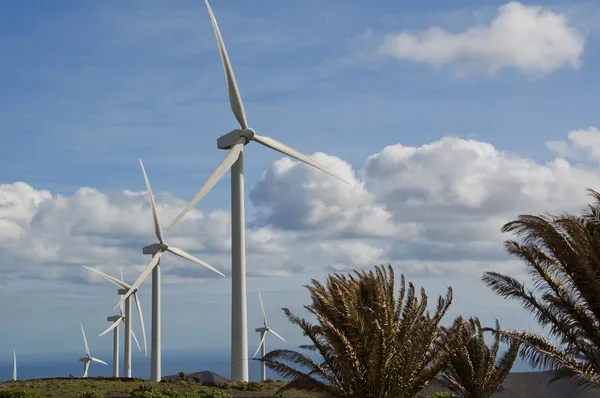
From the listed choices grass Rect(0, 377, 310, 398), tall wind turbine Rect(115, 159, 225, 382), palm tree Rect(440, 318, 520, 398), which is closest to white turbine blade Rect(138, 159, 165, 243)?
tall wind turbine Rect(115, 159, 225, 382)

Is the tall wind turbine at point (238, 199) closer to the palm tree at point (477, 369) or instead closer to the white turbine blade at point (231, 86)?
the white turbine blade at point (231, 86)

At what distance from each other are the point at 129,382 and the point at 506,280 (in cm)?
4118

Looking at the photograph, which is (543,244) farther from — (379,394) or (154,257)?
(154,257)

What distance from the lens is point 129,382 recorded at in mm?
65375

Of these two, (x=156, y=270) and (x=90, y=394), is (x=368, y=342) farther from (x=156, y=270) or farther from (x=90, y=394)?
(x=156, y=270)

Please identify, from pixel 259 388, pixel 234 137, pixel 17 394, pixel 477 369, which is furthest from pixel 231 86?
pixel 477 369

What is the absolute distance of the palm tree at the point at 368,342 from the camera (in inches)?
1272

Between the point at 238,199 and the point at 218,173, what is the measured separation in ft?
9.83

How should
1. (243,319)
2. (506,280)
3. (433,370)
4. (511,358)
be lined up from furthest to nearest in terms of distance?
1. (243,319)
2. (511,358)
3. (433,370)
4. (506,280)

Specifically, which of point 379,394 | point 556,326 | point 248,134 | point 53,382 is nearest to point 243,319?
point 248,134

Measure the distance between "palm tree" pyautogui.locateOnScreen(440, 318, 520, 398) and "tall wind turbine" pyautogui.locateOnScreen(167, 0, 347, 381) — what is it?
1876cm

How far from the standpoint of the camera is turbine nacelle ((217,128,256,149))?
5912 centimetres

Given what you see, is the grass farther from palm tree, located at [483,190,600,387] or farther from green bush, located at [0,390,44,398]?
palm tree, located at [483,190,600,387]

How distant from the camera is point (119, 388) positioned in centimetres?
5841
